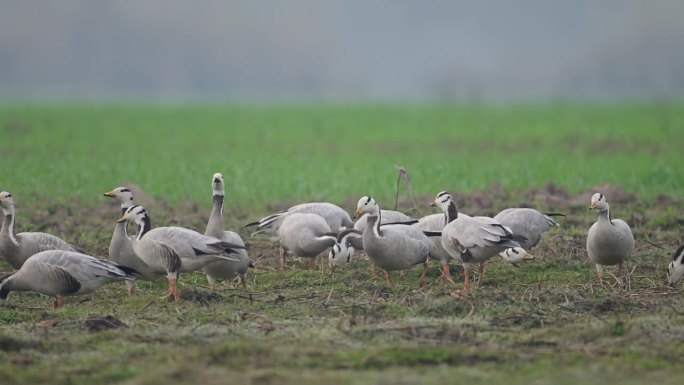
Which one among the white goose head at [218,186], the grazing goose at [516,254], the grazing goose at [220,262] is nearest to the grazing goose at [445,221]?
the grazing goose at [516,254]

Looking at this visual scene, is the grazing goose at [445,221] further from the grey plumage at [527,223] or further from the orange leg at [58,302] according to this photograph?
the orange leg at [58,302]

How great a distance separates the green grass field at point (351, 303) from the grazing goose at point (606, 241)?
0.87ft

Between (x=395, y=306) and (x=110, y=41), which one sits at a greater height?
(x=110, y=41)

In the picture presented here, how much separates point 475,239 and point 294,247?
109 inches

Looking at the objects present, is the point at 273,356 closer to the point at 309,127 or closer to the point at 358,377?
the point at 358,377

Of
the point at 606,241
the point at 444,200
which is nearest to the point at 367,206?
the point at 444,200

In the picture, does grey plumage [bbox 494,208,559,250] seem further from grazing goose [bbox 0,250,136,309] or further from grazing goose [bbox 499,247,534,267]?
grazing goose [bbox 0,250,136,309]

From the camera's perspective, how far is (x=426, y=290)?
12359 mm

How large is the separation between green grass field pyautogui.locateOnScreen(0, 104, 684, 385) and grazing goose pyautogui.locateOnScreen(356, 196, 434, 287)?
313 millimetres

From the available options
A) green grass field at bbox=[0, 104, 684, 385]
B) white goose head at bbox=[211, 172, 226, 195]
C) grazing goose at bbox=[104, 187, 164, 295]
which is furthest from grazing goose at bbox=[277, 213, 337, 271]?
grazing goose at bbox=[104, 187, 164, 295]

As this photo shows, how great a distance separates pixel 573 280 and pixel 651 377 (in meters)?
4.67

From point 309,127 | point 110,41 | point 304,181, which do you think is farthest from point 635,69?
point 304,181

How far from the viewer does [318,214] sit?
15.3 meters

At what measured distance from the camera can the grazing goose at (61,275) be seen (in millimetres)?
11617
